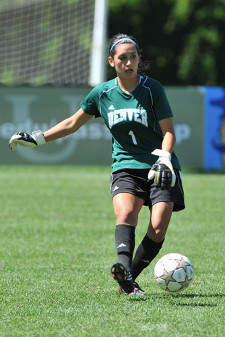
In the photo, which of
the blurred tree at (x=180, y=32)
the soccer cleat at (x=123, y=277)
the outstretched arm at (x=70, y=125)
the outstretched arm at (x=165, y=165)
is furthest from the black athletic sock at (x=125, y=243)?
the blurred tree at (x=180, y=32)

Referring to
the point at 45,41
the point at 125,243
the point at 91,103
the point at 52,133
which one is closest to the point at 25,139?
the point at 52,133

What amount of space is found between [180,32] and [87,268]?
2612 centimetres

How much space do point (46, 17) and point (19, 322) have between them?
15.5 m

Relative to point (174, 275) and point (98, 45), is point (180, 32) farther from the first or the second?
point (174, 275)

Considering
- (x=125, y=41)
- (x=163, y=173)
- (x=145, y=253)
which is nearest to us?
(x=163, y=173)

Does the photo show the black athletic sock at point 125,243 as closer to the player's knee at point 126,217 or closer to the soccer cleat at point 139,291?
the player's knee at point 126,217

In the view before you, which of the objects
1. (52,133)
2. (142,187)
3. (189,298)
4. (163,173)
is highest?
(52,133)

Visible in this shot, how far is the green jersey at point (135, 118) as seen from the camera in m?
5.82

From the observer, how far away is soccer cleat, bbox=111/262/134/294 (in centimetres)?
538

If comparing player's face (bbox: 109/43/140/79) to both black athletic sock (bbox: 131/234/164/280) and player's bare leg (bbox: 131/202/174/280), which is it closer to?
player's bare leg (bbox: 131/202/174/280)

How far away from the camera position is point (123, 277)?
546 cm

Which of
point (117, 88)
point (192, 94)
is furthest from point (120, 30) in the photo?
point (117, 88)

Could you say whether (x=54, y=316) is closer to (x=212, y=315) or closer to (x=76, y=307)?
(x=76, y=307)

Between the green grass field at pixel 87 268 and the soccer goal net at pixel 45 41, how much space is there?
5465 mm
